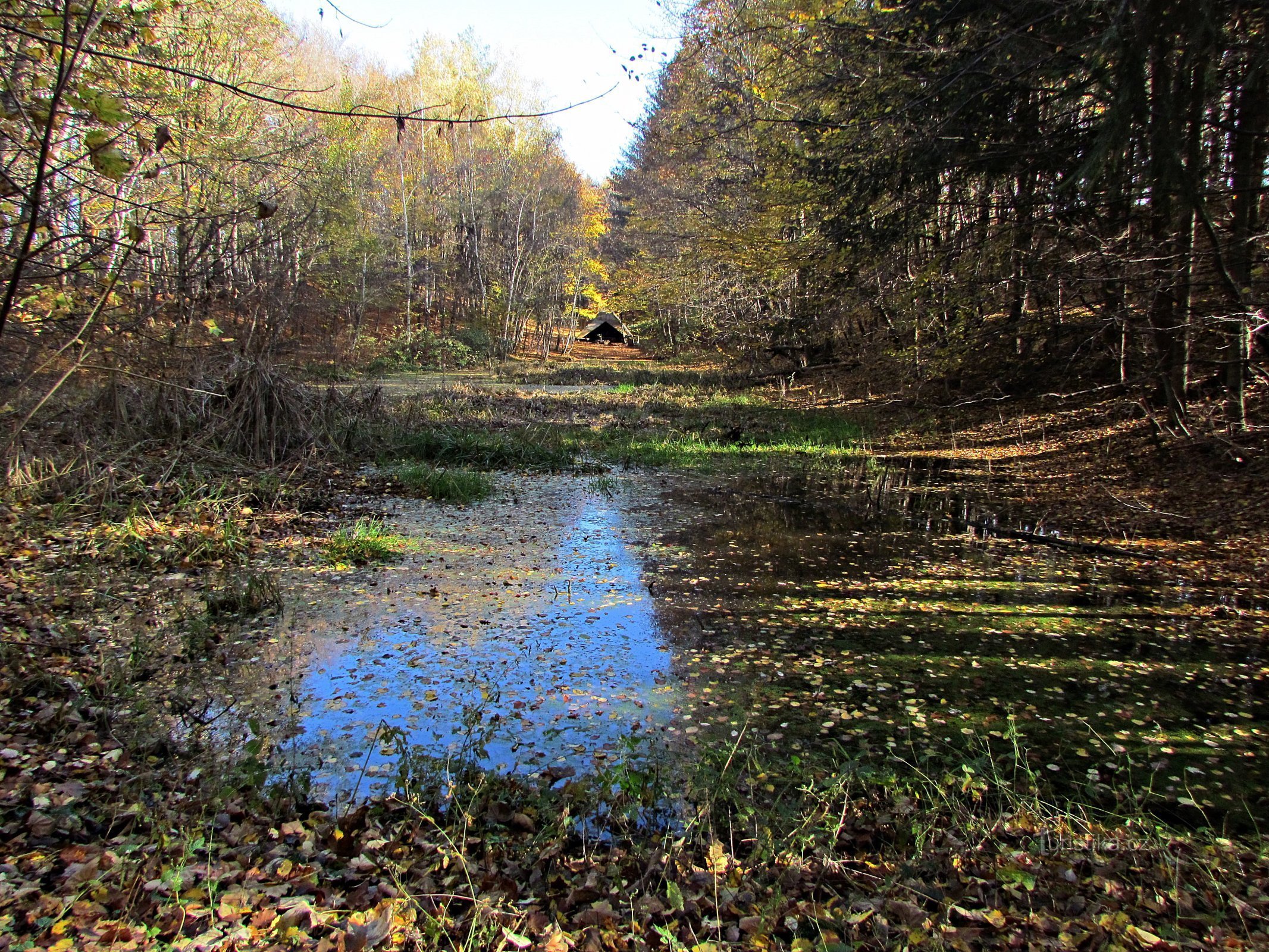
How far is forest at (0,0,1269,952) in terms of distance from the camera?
8.52 ft

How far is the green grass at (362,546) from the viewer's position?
6.67 meters

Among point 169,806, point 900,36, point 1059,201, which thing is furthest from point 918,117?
point 169,806

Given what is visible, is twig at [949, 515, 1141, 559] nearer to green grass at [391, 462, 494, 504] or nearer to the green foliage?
green grass at [391, 462, 494, 504]

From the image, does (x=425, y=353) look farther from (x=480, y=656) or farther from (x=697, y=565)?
(x=480, y=656)

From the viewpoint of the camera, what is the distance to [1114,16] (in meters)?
5.79

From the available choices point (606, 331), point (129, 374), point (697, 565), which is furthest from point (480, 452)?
point (606, 331)

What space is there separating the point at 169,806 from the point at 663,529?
5641 mm

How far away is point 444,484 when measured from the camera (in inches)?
365

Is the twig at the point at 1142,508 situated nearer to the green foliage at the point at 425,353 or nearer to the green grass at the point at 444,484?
the green grass at the point at 444,484

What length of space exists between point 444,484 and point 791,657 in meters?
5.57

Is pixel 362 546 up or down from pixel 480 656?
up

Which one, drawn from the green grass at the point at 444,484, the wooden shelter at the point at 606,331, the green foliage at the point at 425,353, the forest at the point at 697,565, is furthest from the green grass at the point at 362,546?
the wooden shelter at the point at 606,331

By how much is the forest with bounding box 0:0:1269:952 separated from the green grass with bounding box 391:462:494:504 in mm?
59

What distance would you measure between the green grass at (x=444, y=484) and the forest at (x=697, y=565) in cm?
6
